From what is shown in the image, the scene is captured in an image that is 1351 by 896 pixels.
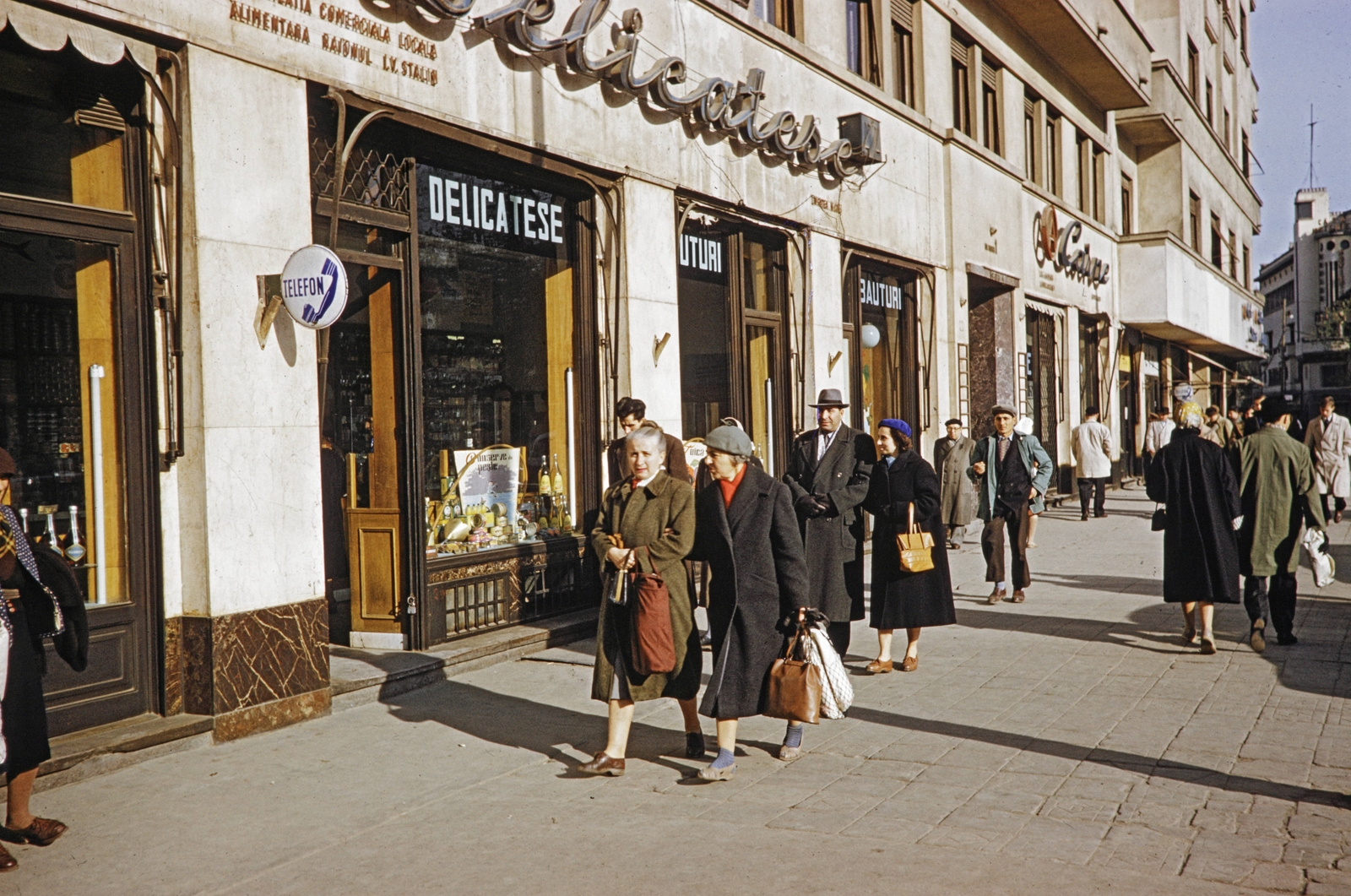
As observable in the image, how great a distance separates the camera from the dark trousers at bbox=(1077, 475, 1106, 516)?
20.0m

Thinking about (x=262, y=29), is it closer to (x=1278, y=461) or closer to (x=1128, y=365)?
(x=1278, y=461)

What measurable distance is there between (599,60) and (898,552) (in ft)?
15.6

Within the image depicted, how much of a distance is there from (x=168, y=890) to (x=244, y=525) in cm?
282

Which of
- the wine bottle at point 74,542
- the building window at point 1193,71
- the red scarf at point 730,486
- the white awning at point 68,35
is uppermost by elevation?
the building window at point 1193,71

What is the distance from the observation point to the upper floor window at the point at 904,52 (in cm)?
1650

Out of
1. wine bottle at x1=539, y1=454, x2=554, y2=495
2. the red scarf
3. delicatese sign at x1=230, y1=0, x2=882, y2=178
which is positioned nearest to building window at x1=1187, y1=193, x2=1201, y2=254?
delicatese sign at x1=230, y1=0, x2=882, y2=178

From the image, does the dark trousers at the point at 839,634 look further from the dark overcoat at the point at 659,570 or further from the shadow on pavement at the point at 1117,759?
the dark overcoat at the point at 659,570

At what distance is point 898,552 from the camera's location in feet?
27.7

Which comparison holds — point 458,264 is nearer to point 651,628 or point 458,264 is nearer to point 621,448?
point 621,448

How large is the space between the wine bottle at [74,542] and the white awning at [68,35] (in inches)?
93.2

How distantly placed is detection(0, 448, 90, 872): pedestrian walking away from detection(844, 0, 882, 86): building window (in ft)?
40.8

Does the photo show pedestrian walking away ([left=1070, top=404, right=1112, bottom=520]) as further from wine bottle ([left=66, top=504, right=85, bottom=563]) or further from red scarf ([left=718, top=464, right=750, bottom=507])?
wine bottle ([left=66, top=504, right=85, bottom=563])

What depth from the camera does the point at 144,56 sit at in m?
6.57

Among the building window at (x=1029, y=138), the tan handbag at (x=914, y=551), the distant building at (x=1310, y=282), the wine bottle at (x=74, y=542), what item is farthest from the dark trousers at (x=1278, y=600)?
the distant building at (x=1310, y=282)
